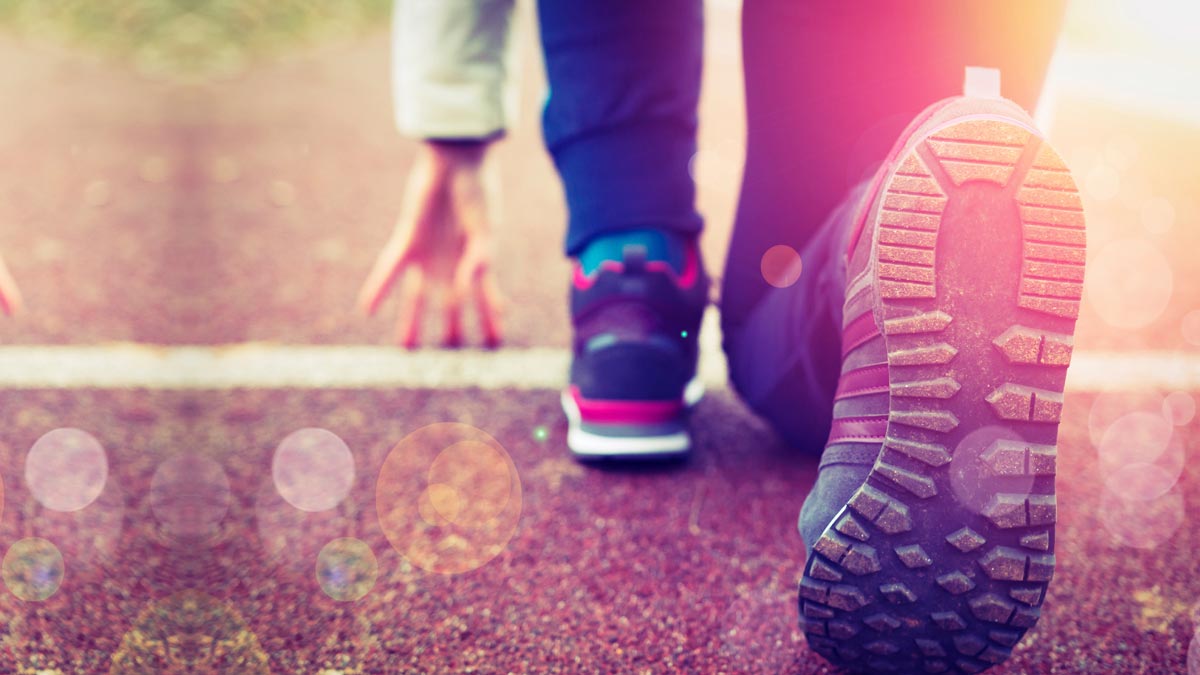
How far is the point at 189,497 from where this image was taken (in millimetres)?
1069

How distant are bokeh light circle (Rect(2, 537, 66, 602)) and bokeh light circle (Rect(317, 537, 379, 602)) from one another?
241 mm

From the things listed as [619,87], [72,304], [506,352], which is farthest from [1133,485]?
[72,304]

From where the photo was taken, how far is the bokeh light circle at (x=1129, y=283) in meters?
1.73

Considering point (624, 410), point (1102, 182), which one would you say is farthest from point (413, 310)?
point (1102, 182)

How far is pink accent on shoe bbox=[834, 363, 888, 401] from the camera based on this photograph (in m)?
0.70

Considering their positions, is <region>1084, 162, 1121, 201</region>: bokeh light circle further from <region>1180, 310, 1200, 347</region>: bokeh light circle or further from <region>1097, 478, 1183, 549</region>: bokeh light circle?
<region>1097, 478, 1183, 549</region>: bokeh light circle

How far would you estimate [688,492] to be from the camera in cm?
112

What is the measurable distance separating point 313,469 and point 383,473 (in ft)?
0.29

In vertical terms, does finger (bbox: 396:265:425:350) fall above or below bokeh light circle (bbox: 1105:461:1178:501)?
above

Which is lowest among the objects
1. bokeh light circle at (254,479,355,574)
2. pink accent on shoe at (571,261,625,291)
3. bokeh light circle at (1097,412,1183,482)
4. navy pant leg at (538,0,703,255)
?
bokeh light circle at (1097,412,1183,482)

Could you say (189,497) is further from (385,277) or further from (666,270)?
(666,270)

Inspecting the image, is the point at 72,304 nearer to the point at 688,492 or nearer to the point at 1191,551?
the point at 688,492

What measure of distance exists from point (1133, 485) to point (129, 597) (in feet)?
3.67

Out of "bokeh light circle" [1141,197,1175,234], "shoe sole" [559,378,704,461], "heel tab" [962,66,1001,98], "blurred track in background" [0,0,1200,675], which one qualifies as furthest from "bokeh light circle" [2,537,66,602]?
"bokeh light circle" [1141,197,1175,234]
